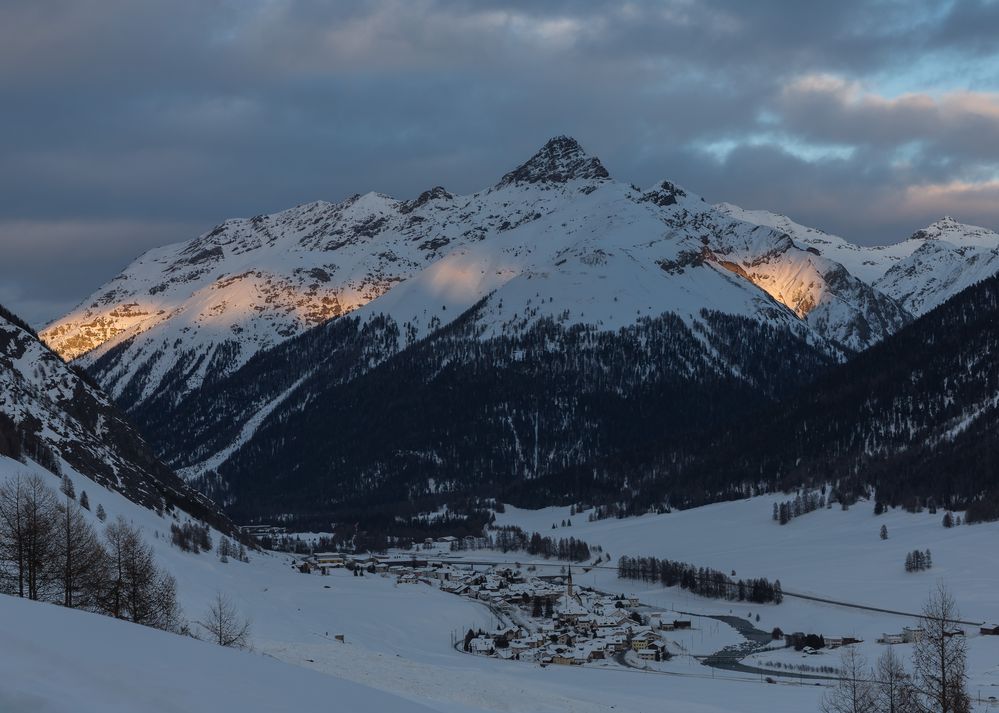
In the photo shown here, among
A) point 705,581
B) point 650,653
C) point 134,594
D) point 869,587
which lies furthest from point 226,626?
point 705,581

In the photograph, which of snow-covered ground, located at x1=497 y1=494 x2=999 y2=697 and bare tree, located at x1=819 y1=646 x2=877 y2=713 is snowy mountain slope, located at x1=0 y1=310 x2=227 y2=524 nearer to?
bare tree, located at x1=819 y1=646 x2=877 y2=713

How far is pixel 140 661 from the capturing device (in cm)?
2236

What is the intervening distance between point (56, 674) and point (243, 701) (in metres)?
3.13

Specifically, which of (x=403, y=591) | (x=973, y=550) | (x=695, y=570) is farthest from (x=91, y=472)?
(x=973, y=550)

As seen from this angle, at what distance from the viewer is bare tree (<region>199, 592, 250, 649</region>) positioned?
61469mm

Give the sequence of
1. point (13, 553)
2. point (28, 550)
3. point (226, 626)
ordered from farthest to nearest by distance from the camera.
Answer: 1. point (226, 626)
2. point (13, 553)
3. point (28, 550)

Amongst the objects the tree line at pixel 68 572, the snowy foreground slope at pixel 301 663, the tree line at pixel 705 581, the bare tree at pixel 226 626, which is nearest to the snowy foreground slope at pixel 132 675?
the snowy foreground slope at pixel 301 663

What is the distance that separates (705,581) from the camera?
178625 millimetres

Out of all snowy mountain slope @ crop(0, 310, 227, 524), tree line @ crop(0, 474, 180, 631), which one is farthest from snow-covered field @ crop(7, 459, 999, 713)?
tree line @ crop(0, 474, 180, 631)

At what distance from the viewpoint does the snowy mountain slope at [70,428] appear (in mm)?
116231

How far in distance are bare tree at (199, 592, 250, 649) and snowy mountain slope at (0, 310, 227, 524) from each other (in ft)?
80.8

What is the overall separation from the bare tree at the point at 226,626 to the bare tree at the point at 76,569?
6.07 metres

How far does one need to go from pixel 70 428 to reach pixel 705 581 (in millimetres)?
89533

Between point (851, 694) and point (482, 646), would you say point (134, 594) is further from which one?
point (482, 646)
